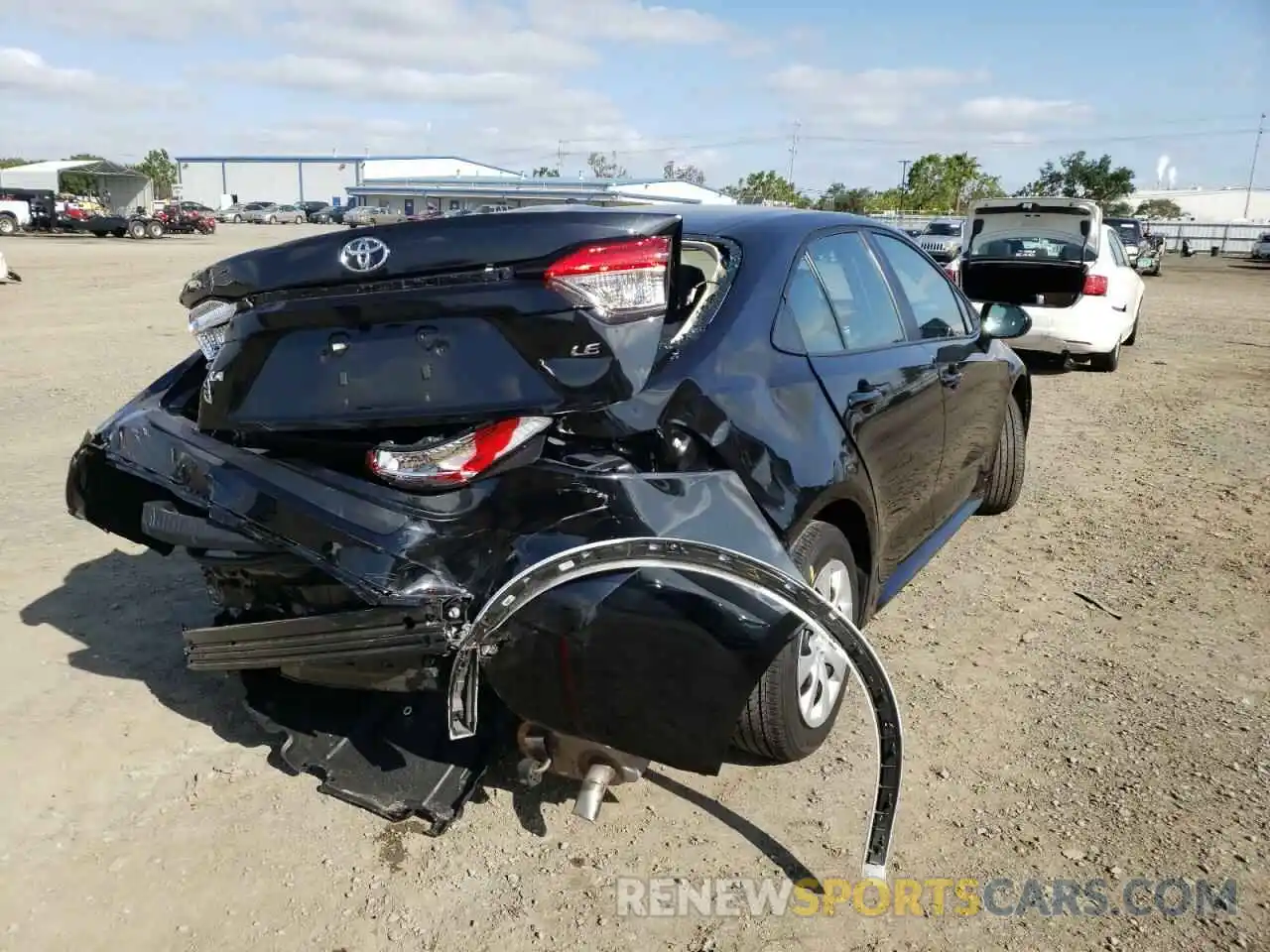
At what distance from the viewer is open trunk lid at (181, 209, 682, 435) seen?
225cm

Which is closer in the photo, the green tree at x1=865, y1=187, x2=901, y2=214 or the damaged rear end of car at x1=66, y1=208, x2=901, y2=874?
the damaged rear end of car at x1=66, y1=208, x2=901, y2=874

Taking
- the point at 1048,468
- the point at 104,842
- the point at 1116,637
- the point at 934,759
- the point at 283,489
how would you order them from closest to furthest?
the point at 283,489, the point at 104,842, the point at 934,759, the point at 1116,637, the point at 1048,468

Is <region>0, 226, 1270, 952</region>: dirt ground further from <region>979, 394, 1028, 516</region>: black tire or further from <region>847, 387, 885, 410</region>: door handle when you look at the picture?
<region>847, 387, 885, 410</region>: door handle

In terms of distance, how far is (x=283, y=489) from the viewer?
2.40 meters

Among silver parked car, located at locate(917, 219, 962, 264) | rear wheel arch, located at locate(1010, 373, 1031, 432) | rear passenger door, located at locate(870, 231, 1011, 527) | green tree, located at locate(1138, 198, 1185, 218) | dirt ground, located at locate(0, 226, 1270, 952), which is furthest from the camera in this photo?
green tree, located at locate(1138, 198, 1185, 218)

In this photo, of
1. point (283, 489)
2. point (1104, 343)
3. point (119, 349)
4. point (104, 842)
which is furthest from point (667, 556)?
point (119, 349)

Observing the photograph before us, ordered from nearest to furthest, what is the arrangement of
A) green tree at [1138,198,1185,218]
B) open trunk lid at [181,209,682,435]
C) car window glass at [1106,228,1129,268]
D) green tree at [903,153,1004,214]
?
1. open trunk lid at [181,209,682,435]
2. car window glass at [1106,228,1129,268]
3. green tree at [903,153,1004,214]
4. green tree at [1138,198,1185,218]

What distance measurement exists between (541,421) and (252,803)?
148 cm

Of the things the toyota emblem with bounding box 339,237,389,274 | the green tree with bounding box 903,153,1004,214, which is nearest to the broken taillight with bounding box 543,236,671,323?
the toyota emblem with bounding box 339,237,389,274

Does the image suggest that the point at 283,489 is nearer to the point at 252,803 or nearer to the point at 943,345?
the point at 252,803

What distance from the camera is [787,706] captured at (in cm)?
255

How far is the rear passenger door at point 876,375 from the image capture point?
2963 millimetres

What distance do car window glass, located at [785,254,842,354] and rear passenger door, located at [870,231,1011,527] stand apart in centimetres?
81

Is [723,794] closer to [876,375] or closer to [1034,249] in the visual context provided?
[876,375]
